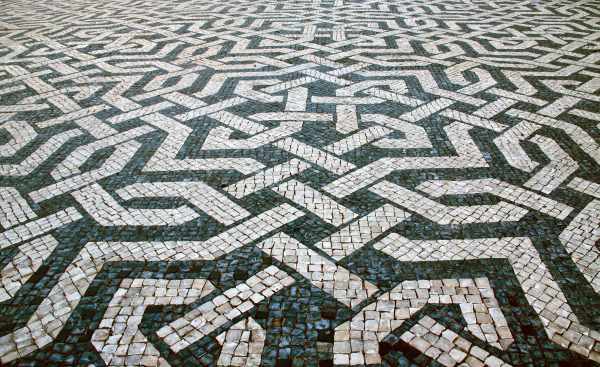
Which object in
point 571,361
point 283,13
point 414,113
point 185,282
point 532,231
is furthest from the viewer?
point 283,13

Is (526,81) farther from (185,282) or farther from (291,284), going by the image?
(185,282)

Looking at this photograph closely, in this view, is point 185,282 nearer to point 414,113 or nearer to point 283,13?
point 414,113

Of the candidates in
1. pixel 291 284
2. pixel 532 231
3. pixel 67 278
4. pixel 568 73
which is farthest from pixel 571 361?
pixel 568 73

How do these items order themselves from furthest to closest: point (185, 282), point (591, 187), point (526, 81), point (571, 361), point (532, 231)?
point (526, 81) < point (591, 187) < point (532, 231) < point (185, 282) < point (571, 361)

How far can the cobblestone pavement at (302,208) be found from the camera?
221 cm

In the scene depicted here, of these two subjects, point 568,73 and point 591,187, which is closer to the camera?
point 591,187

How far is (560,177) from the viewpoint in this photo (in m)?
3.37

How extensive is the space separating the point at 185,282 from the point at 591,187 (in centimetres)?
266

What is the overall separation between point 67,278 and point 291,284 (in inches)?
45.7

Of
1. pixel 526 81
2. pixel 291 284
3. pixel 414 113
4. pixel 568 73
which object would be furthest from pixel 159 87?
pixel 568 73

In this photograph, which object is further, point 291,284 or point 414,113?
point 414,113

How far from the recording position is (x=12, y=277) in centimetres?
256

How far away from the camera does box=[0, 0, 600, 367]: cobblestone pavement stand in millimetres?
2205

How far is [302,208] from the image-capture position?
10.1 feet
